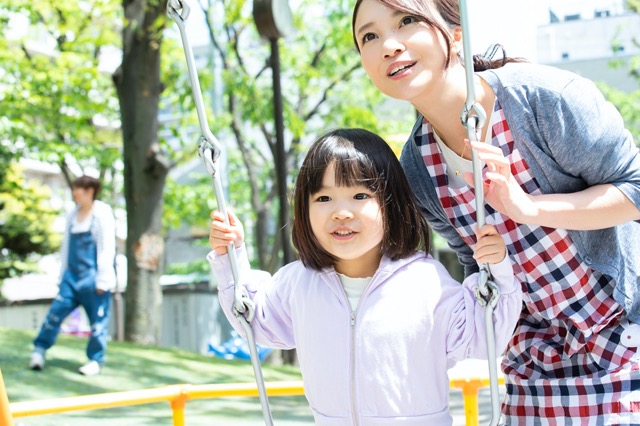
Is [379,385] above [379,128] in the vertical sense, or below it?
below

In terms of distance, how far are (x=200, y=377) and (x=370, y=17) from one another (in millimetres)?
6477

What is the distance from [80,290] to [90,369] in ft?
2.28

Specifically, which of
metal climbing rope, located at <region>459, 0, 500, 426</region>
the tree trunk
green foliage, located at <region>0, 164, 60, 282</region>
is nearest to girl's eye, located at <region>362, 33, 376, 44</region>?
metal climbing rope, located at <region>459, 0, 500, 426</region>

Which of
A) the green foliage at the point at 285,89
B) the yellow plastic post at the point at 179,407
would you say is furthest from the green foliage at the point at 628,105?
the yellow plastic post at the point at 179,407

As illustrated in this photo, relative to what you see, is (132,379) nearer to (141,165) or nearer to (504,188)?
(141,165)

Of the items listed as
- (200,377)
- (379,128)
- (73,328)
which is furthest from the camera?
(73,328)

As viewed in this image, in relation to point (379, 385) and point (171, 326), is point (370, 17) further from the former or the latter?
point (171, 326)

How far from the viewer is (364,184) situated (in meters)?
1.91

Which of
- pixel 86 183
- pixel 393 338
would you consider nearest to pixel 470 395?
pixel 393 338

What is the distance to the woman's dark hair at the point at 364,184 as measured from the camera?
193cm

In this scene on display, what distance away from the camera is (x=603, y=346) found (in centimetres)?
183

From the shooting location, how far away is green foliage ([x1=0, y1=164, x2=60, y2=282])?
22.8 meters

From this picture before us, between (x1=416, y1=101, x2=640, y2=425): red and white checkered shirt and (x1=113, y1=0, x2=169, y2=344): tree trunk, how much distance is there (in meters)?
8.37

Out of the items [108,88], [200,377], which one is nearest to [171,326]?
[108,88]
